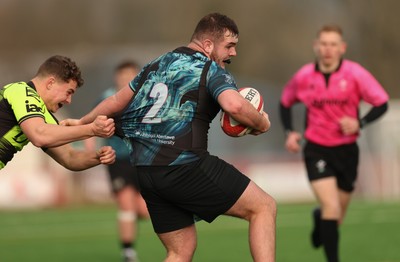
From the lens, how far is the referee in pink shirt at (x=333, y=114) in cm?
1126

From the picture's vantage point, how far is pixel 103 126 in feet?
25.6

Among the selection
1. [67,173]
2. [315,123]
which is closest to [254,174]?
[67,173]

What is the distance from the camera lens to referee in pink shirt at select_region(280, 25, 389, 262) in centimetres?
1126

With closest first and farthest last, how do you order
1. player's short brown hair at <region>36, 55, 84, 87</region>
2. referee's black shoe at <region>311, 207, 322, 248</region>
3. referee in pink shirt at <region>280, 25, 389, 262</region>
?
player's short brown hair at <region>36, 55, 84, 87</region>
referee in pink shirt at <region>280, 25, 389, 262</region>
referee's black shoe at <region>311, 207, 322, 248</region>

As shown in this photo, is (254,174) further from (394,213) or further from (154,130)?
(154,130)

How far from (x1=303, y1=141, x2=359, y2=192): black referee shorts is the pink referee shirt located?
73mm

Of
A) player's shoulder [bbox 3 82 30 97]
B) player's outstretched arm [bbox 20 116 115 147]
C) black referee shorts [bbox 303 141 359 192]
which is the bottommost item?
black referee shorts [bbox 303 141 359 192]

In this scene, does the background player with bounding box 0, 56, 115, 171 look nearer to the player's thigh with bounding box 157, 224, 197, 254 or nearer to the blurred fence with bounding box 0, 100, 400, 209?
the player's thigh with bounding box 157, 224, 197, 254

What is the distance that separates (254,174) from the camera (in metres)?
23.8

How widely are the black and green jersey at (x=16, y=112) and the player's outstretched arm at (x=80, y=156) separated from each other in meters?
0.40

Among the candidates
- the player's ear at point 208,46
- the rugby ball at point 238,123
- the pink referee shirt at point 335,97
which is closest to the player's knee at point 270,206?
the rugby ball at point 238,123

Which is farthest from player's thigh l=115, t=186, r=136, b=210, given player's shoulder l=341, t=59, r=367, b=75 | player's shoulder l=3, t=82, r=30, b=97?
player's shoulder l=3, t=82, r=30, b=97

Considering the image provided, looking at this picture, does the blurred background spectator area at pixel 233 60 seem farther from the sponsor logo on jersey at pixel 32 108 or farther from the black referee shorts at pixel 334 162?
the sponsor logo on jersey at pixel 32 108

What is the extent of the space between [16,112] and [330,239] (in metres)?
4.11
